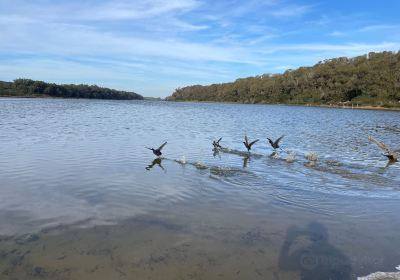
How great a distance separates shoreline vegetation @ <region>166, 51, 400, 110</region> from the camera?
123 metres

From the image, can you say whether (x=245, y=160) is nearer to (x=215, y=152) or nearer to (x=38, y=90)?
(x=215, y=152)

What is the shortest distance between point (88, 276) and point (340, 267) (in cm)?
432

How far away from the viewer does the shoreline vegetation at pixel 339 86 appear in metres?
123

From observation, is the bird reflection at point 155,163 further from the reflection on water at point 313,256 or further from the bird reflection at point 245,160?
the reflection on water at point 313,256

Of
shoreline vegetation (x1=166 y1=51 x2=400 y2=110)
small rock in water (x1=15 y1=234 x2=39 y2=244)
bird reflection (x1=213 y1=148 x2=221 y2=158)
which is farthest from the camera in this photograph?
shoreline vegetation (x1=166 y1=51 x2=400 y2=110)

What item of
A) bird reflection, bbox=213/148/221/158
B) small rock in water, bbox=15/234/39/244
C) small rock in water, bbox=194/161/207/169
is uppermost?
small rock in water, bbox=194/161/207/169

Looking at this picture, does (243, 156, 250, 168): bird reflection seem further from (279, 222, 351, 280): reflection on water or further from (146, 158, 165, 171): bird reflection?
(279, 222, 351, 280): reflection on water

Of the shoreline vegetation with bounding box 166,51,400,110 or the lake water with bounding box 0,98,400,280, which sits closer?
the lake water with bounding box 0,98,400,280

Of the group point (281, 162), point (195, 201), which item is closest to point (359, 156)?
point (281, 162)

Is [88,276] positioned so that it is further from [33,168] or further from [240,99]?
[240,99]

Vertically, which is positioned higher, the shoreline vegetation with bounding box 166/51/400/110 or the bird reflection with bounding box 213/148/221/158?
the shoreline vegetation with bounding box 166/51/400/110

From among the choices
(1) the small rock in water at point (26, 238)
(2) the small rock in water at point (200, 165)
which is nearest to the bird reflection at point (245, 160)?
(2) the small rock in water at point (200, 165)

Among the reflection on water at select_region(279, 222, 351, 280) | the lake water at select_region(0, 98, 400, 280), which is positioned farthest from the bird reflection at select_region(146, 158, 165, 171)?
the reflection on water at select_region(279, 222, 351, 280)

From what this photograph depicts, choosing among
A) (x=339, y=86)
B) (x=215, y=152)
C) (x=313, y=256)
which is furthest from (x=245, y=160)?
(x=339, y=86)
